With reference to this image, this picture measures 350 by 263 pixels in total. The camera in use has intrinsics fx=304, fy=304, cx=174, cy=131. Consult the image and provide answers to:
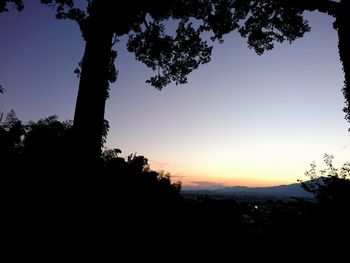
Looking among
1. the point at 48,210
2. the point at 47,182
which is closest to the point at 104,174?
the point at 47,182

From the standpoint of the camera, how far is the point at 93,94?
9891 millimetres

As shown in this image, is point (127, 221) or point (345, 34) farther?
point (345, 34)

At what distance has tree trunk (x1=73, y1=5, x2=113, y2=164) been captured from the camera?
9539mm

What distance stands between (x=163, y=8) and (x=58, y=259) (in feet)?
37.9

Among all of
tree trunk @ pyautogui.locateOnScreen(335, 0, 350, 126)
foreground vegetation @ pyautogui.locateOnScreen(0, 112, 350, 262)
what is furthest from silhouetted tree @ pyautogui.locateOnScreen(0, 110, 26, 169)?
tree trunk @ pyautogui.locateOnScreen(335, 0, 350, 126)

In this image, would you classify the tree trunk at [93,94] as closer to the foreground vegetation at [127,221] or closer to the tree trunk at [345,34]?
the foreground vegetation at [127,221]

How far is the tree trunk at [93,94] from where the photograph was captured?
9.54 meters

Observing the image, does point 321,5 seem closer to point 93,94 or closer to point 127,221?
point 93,94

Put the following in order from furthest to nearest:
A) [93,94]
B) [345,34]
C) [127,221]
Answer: [345,34] < [93,94] < [127,221]

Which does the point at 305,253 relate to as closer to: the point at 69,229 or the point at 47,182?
the point at 69,229

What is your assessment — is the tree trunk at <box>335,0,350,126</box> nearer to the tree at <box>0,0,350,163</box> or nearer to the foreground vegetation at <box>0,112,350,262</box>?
the tree at <box>0,0,350,163</box>

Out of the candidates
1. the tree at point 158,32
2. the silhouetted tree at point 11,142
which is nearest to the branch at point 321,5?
the tree at point 158,32

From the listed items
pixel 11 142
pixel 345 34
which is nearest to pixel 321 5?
pixel 345 34

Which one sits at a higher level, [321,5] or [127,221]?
[321,5]
